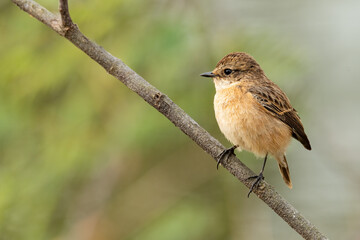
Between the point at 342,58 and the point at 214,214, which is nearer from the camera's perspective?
the point at 214,214

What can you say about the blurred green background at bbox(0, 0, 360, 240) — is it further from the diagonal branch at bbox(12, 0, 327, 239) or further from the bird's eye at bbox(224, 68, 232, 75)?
the diagonal branch at bbox(12, 0, 327, 239)

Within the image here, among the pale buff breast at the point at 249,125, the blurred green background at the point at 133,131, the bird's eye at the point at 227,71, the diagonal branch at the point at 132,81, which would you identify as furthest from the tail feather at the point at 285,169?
the diagonal branch at the point at 132,81

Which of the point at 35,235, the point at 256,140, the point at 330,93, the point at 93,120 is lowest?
the point at 35,235

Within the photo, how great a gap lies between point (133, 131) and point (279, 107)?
140cm

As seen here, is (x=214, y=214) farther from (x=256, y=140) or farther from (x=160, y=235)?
(x=256, y=140)

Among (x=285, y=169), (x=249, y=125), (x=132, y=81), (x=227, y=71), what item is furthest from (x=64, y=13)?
(x=285, y=169)

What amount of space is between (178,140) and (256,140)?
1.47 metres

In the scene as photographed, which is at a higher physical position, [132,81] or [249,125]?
[249,125]

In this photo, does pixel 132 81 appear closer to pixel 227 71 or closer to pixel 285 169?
pixel 227 71

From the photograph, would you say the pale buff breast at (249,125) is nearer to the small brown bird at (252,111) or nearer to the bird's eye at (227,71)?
the small brown bird at (252,111)

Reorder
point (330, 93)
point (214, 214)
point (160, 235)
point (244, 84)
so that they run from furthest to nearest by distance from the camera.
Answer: point (330, 93) < point (214, 214) < point (160, 235) < point (244, 84)

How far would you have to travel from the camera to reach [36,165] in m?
5.61

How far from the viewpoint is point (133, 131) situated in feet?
17.3

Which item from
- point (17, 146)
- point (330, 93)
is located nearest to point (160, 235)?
point (17, 146)
